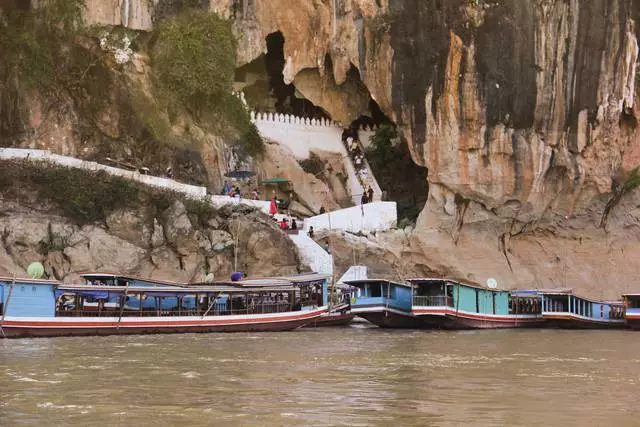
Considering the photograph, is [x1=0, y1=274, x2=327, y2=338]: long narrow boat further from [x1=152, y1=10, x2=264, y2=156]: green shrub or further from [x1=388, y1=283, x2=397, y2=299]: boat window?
[x1=152, y1=10, x2=264, y2=156]: green shrub

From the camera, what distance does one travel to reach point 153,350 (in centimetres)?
2150

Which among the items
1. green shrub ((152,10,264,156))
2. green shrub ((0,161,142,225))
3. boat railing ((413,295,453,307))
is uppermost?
green shrub ((152,10,264,156))

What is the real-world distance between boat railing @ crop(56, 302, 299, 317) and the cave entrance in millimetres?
12161

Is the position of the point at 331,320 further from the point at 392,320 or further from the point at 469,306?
the point at 469,306

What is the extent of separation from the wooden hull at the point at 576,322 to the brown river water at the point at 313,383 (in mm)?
8330

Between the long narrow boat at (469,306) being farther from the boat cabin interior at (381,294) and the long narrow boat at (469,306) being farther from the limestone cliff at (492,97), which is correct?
the limestone cliff at (492,97)

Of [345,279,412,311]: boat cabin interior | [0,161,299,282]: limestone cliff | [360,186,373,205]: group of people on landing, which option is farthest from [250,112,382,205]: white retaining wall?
[345,279,412,311]: boat cabin interior

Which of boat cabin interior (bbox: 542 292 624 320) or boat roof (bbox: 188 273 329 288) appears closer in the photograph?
boat roof (bbox: 188 273 329 288)

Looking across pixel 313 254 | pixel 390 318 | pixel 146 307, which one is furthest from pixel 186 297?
pixel 313 254

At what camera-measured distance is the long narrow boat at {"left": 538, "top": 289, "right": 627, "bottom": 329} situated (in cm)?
3350

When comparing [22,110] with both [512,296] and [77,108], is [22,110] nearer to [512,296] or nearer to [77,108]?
[77,108]

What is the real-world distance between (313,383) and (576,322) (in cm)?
1918

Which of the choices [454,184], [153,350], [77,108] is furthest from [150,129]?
[153,350]

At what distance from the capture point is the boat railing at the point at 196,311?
86.6 feet
